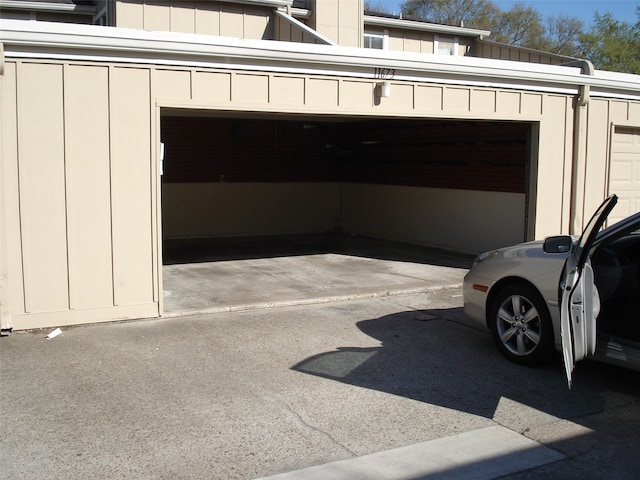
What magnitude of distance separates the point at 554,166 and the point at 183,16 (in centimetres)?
725

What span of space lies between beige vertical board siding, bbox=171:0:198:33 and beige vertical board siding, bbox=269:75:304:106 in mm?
5033

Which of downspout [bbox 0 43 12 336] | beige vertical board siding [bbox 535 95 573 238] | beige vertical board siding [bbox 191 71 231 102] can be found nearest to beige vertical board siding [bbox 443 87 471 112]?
beige vertical board siding [bbox 535 95 573 238]

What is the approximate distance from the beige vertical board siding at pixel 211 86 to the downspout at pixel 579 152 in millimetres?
6085

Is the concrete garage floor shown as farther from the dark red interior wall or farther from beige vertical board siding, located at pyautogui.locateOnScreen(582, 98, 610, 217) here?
beige vertical board siding, located at pyautogui.locateOnScreen(582, 98, 610, 217)

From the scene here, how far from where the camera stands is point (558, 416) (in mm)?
5184

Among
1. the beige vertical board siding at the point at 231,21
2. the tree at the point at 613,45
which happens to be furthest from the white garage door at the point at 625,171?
the tree at the point at 613,45

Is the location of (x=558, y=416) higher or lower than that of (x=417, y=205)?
lower

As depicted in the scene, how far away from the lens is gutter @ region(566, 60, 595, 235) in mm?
11164

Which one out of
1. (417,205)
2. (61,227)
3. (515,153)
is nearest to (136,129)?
(61,227)

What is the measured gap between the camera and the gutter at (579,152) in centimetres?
1116

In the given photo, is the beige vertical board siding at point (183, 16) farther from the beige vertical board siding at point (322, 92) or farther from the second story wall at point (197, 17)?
the beige vertical board siding at point (322, 92)

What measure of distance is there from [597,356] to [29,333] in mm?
5545

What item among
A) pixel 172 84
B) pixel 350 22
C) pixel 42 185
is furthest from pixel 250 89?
pixel 350 22

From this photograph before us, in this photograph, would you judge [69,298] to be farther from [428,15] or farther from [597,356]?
[428,15]
